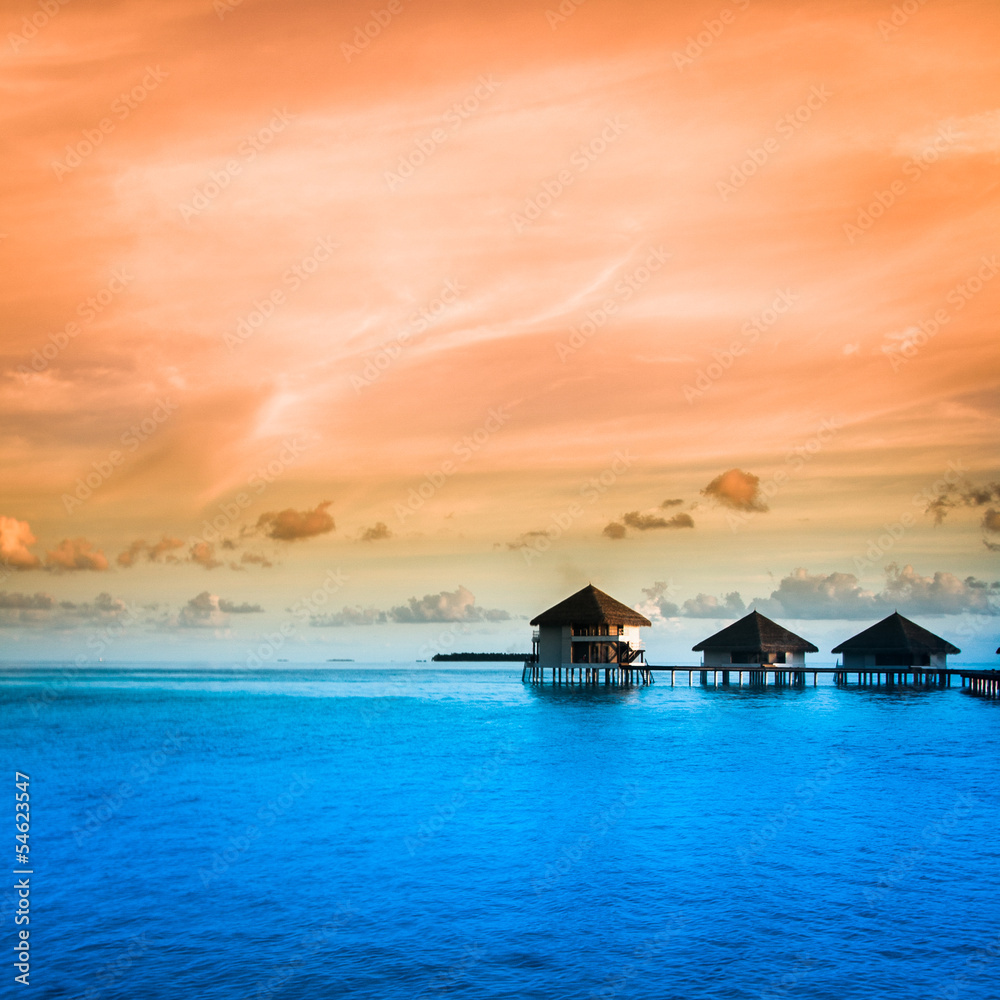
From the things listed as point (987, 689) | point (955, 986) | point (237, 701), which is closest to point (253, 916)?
point (955, 986)

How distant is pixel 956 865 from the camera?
2097 centimetres

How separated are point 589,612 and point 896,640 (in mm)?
24973

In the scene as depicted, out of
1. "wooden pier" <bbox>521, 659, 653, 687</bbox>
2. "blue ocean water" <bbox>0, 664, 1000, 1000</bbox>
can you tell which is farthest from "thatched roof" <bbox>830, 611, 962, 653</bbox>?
"blue ocean water" <bbox>0, 664, 1000, 1000</bbox>

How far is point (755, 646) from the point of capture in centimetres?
7525

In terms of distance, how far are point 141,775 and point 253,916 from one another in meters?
20.1

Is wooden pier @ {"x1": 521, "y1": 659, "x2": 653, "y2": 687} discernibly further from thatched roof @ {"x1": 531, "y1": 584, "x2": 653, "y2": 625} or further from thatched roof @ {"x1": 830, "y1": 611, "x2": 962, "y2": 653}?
thatched roof @ {"x1": 830, "y1": 611, "x2": 962, "y2": 653}

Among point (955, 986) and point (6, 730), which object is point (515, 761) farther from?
point (6, 730)

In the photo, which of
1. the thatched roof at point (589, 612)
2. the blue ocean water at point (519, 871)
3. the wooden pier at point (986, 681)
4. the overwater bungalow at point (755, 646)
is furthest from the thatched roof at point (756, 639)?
the blue ocean water at point (519, 871)

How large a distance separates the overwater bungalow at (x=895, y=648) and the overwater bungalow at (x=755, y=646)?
11.4ft

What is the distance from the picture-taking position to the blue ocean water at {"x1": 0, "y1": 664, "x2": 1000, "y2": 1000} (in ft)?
49.3

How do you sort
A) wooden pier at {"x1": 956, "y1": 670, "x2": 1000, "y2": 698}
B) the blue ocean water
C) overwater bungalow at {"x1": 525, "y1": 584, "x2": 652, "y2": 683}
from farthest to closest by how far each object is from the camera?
1. overwater bungalow at {"x1": 525, "y1": 584, "x2": 652, "y2": 683}
2. wooden pier at {"x1": 956, "y1": 670, "x2": 1000, "y2": 698}
3. the blue ocean water

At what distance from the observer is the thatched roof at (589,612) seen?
74.8m

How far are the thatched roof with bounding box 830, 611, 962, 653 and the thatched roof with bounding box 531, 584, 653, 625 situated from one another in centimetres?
1775

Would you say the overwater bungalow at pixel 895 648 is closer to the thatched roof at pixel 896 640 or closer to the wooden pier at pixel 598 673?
the thatched roof at pixel 896 640
